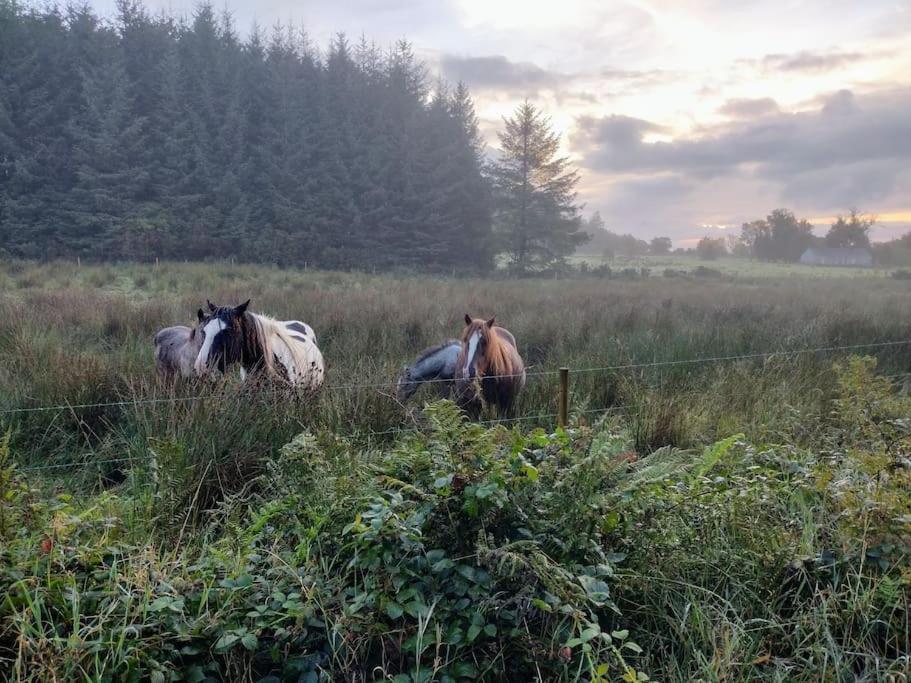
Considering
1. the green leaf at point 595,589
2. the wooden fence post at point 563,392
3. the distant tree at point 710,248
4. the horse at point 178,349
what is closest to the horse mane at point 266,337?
the horse at point 178,349

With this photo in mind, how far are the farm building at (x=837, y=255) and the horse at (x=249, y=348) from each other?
50.5 meters

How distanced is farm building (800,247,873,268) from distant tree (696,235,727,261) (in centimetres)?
652

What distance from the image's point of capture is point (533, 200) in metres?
37.6

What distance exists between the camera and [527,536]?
2365mm

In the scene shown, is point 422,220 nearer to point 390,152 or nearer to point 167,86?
point 390,152

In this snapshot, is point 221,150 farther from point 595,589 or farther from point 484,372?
point 595,589

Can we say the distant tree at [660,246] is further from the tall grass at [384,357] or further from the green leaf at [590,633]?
the green leaf at [590,633]

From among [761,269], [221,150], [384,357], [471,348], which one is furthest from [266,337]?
[761,269]

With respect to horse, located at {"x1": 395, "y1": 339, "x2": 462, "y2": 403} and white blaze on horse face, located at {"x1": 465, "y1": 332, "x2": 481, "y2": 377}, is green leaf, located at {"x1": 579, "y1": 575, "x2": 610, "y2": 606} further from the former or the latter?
horse, located at {"x1": 395, "y1": 339, "x2": 462, "y2": 403}

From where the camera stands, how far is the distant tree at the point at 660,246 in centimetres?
5981

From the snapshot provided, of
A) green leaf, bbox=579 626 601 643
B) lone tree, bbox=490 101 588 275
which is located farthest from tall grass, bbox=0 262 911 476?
lone tree, bbox=490 101 588 275

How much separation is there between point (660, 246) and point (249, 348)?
6055 centimetres

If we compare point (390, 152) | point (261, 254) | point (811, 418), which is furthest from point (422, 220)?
point (811, 418)

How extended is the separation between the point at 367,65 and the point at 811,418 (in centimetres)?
4081
